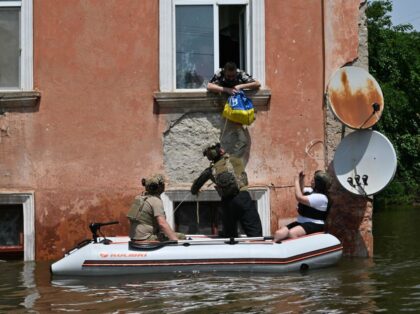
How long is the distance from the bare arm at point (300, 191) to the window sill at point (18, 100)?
375 cm

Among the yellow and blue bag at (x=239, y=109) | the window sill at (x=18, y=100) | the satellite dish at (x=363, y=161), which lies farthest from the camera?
the window sill at (x=18, y=100)

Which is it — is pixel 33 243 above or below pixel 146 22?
below

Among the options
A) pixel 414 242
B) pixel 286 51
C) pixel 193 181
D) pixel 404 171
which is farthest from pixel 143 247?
pixel 404 171

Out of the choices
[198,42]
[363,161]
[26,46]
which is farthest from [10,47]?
[363,161]

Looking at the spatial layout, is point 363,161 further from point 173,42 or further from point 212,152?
point 173,42

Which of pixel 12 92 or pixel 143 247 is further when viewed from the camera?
pixel 12 92

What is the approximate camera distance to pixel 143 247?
33.2 ft

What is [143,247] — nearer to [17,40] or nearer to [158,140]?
[158,140]

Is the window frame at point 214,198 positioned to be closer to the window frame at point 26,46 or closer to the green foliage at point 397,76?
the window frame at point 26,46

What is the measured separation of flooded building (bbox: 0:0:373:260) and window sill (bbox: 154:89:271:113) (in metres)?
0.02

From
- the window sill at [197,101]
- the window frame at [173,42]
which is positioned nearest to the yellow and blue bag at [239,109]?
the window sill at [197,101]

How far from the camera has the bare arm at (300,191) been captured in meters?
10.7

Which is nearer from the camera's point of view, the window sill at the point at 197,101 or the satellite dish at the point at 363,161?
the satellite dish at the point at 363,161

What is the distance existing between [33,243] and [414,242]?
6294 mm
